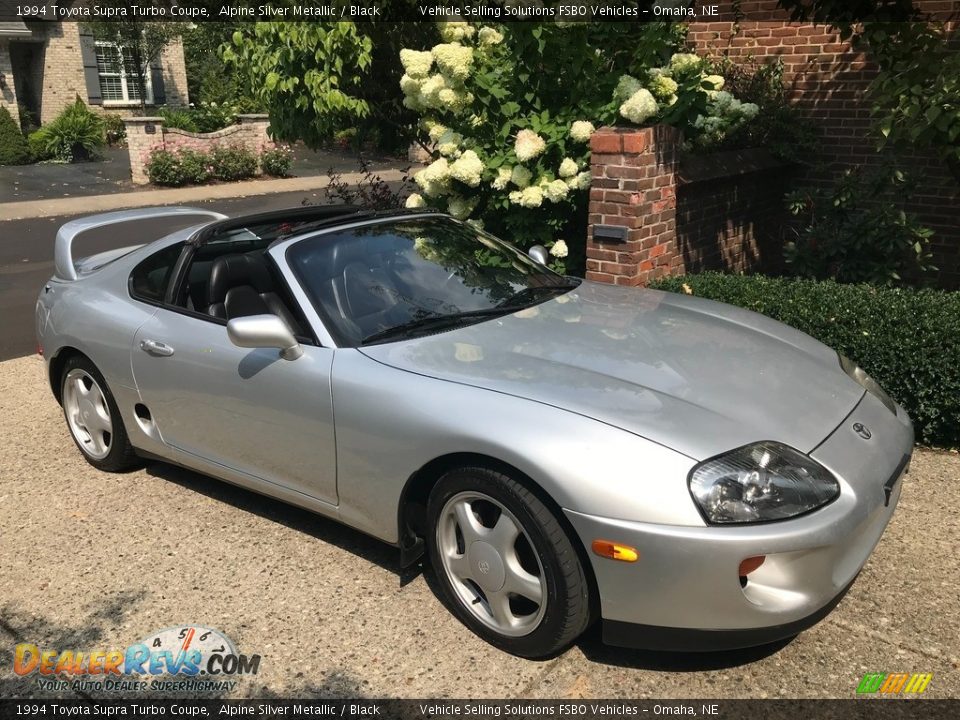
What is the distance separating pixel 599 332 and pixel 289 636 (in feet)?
5.60

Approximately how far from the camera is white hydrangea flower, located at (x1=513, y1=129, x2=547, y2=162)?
20.9ft

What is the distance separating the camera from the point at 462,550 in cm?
320

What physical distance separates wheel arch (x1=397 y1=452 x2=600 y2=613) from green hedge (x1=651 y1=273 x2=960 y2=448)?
2716 millimetres

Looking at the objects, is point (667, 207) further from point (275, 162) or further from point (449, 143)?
point (275, 162)

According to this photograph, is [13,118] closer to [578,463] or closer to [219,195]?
[219,195]

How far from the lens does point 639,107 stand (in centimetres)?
591

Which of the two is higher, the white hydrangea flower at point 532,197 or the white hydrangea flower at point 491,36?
the white hydrangea flower at point 491,36

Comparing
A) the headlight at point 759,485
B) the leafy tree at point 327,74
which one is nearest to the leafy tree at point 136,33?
the leafy tree at point 327,74

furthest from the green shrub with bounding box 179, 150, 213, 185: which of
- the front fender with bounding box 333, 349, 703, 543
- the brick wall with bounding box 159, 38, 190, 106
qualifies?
the front fender with bounding box 333, 349, 703, 543

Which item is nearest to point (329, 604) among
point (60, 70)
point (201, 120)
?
point (201, 120)

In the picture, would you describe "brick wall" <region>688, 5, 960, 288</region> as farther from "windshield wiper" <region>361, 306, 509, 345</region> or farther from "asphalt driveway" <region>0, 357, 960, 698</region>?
"windshield wiper" <region>361, 306, 509, 345</region>

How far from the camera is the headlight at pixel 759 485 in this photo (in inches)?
105

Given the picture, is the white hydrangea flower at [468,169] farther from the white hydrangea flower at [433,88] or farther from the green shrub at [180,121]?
the green shrub at [180,121]

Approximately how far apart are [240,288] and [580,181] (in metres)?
3.09
